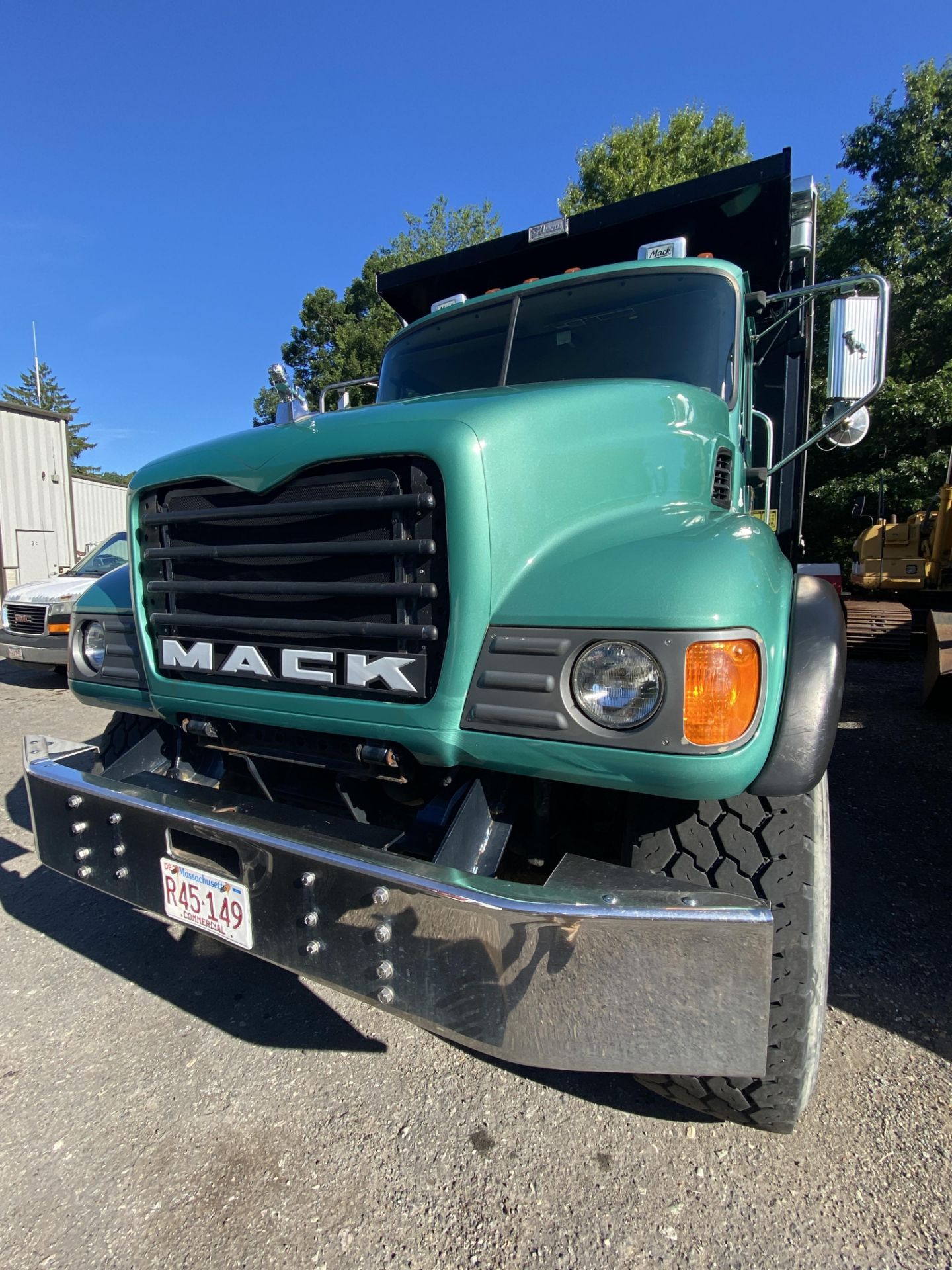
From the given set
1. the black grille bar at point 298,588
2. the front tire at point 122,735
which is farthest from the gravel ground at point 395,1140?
Answer: the black grille bar at point 298,588

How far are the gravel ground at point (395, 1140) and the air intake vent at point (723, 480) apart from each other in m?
1.83

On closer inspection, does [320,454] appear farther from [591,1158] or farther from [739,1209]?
[739,1209]

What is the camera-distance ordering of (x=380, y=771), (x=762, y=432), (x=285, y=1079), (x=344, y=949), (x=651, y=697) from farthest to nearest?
(x=762, y=432), (x=285, y=1079), (x=380, y=771), (x=344, y=949), (x=651, y=697)

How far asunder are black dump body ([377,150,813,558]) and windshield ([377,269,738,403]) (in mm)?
1165

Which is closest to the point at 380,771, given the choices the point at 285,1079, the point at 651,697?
the point at 651,697

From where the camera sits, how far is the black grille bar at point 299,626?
1848mm

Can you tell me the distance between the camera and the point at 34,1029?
2.53m

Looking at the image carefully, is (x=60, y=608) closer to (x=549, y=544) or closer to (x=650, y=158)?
(x=549, y=544)

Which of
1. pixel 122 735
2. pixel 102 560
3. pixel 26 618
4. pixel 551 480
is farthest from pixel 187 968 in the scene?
pixel 102 560

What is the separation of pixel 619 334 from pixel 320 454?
1.71m

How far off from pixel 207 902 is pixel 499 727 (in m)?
1.00

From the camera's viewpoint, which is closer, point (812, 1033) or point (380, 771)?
point (812, 1033)

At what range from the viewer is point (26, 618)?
8844 mm

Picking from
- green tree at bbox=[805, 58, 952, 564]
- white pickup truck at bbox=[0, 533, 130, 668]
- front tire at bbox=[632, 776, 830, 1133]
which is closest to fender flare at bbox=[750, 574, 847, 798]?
front tire at bbox=[632, 776, 830, 1133]
